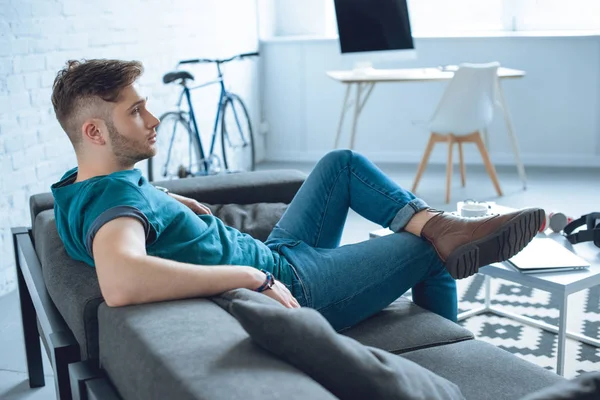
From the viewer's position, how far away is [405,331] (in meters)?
1.84

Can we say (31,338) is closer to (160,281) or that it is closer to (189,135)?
(160,281)

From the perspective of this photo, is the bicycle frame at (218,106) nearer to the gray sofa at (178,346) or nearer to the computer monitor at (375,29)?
the computer monitor at (375,29)

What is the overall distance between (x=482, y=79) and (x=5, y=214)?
257 centimetres

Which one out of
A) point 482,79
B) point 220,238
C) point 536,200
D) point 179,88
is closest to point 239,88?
point 179,88

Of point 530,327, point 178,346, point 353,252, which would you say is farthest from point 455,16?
point 178,346

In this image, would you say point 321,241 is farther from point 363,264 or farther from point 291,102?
point 291,102

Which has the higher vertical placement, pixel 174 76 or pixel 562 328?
pixel 174 76

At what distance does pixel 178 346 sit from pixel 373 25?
379cm

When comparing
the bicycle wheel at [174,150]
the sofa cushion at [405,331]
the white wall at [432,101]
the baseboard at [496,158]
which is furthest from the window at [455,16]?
the sofa cushion at [405,331]

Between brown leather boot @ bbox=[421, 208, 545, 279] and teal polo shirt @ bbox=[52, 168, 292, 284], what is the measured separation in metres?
→ 0.40

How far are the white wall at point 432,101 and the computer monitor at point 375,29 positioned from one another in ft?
2.06

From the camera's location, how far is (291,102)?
581cm

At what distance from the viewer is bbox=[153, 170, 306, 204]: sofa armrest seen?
2625mm

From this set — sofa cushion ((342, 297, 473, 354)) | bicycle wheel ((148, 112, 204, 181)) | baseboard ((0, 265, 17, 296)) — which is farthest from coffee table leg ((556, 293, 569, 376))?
bicycle wheel ((148, 112, 204, 181))
